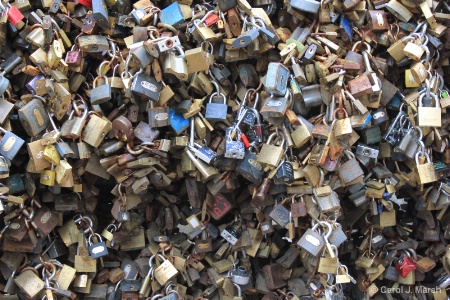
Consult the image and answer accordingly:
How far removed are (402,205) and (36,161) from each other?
158cm

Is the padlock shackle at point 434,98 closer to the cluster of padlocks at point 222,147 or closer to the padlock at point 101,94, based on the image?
the cluster of padlocks at point 222,147

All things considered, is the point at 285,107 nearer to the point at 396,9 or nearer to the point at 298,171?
the point at 298,171

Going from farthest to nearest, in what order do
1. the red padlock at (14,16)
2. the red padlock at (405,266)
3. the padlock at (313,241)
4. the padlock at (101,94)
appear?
the red padlock at (405,266), the red padlock at (14,16), the padlock at (101,94), the padlock at (313,241)

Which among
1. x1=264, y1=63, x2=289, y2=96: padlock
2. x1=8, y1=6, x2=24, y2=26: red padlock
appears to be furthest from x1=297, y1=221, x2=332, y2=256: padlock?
x1=8, y1=6, x2=24, y2=26: red padlock

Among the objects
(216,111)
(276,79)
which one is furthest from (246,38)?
(216,111)

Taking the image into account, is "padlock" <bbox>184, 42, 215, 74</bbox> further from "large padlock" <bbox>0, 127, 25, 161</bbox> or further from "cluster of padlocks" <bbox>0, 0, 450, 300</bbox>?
"large padlock" <bbox>0, 127, 25, 161</bbox>

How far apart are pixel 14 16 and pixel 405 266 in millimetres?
1859

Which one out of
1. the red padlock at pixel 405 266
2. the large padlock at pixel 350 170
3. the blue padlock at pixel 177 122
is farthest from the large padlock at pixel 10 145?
the red padlock at pixel 405 266

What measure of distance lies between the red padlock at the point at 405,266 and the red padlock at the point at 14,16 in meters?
1.82

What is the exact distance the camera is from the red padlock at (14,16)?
224 cm

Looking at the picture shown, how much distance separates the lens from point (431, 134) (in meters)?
2.21

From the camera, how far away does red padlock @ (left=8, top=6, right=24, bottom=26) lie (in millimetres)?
2236

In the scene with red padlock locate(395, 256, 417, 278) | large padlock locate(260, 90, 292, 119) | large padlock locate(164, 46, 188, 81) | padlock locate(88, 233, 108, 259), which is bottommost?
red padlock locate(395, 256, 417, 278)

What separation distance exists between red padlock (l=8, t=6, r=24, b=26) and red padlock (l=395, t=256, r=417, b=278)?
182 cm
